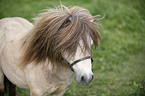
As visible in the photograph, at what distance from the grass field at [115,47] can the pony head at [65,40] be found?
32 cm

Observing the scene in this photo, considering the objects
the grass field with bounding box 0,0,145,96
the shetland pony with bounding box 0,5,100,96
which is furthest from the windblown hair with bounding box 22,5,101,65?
the grass field with bounding box 0,0,145,96

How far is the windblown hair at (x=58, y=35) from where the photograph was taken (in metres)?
1.45

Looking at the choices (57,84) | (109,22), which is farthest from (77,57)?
(109,22)

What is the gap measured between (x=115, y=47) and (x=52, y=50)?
372 centimetres

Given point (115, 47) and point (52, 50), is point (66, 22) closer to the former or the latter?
point (52, 50)

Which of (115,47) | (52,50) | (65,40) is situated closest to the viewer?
(65,40)

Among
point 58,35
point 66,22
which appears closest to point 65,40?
point 58,35

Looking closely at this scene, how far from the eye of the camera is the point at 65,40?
143cm

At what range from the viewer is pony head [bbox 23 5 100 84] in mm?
1432

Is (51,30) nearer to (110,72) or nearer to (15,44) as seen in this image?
Result: (15,44)

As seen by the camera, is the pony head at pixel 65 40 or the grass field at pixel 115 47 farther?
the grass field at pixel 115 47

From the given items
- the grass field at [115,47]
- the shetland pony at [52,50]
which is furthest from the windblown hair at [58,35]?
the grass field at [115,47]

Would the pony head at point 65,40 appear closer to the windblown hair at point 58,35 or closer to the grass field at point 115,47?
the windblown hair at point 58,35

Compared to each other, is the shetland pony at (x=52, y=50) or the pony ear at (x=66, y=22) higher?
the pony ear at (x=66, y=22)
